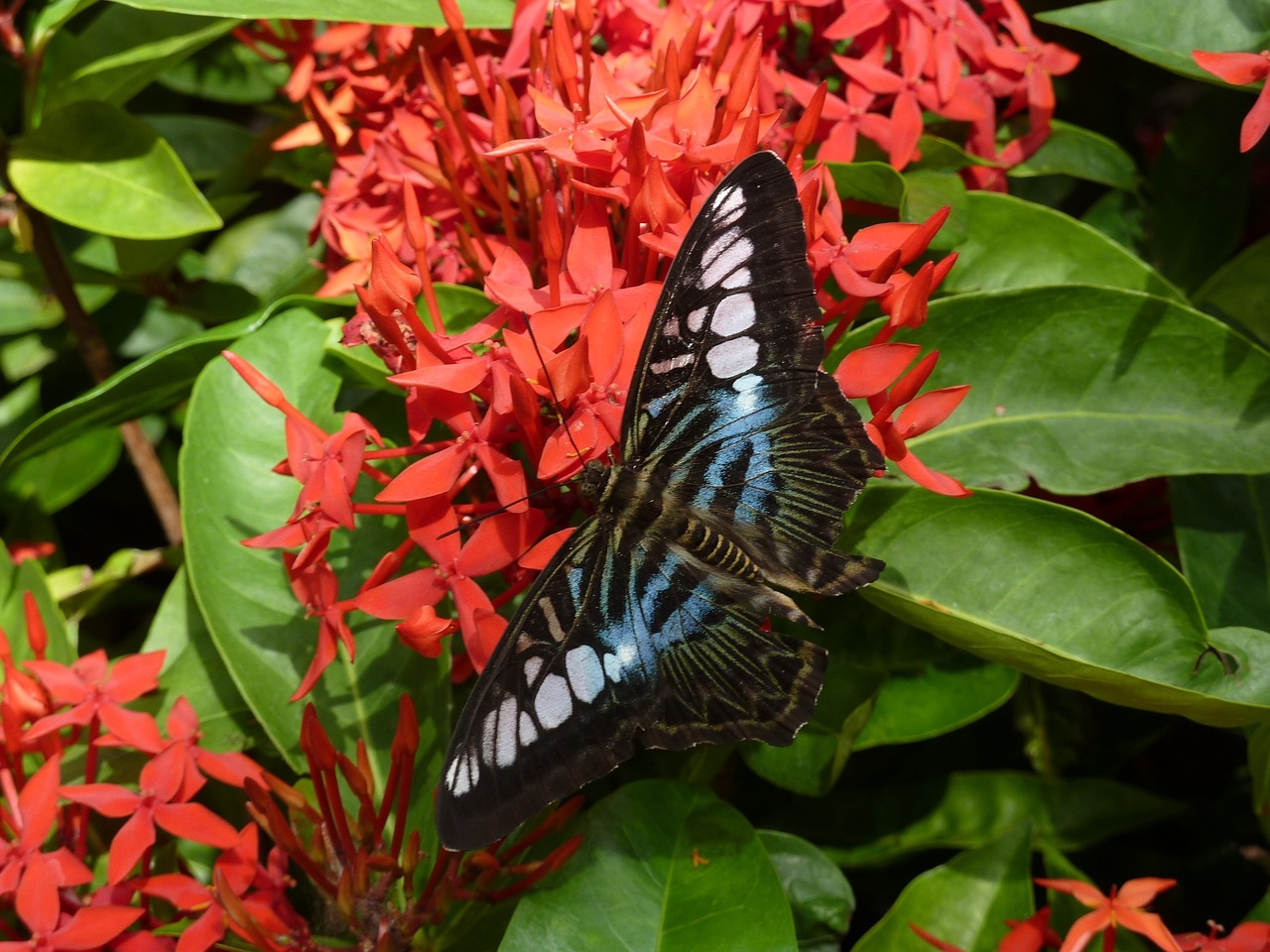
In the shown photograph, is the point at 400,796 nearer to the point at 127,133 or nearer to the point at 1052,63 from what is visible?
the point at 127,133

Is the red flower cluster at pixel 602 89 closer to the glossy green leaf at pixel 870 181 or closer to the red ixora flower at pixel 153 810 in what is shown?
the glossy green leaf at pixel 870 181

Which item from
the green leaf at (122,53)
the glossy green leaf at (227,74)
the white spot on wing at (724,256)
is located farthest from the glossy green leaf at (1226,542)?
the glossy green leaf at (227,74)

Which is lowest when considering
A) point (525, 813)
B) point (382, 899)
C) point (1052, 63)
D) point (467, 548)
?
point (382, 899)

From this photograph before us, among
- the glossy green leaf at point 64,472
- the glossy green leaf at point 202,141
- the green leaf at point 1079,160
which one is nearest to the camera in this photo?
the green leaf at point 1079,160

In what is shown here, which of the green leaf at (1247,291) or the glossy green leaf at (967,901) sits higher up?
the green leaf at (1247,291)

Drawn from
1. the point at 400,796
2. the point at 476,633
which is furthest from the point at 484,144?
the point at 400,796

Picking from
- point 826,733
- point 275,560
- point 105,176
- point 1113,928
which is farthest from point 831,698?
point 105,176
